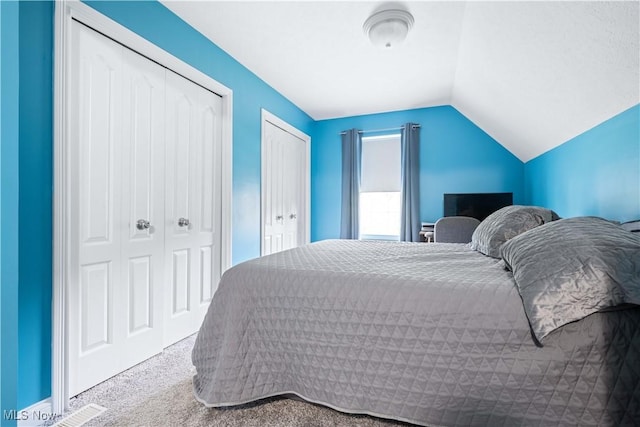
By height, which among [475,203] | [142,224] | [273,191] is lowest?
[142,224]

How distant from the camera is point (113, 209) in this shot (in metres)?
1.77

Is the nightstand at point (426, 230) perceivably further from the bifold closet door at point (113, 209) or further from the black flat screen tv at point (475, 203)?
the bifold closet door at point (113, 209)

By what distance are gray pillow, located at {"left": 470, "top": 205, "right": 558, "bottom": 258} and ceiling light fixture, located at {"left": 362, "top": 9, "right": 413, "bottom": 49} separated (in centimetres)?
159

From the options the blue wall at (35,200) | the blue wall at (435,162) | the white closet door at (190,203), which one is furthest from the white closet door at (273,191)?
the blue wall at (35,200)

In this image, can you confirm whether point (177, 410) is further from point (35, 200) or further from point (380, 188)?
point (380, 188)

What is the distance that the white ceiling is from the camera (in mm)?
1576

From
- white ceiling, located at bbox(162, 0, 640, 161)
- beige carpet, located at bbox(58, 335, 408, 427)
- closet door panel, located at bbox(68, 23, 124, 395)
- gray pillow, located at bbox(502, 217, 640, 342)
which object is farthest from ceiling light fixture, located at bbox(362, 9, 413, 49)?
beige carpet, located at bbox(58, 335, 408, 427)

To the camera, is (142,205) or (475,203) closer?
(142,205)

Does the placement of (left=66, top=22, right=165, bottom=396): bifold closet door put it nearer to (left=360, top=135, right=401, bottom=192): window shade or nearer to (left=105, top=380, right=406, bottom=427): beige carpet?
(left=105, top=380, right=406, bottom=427): beige carpet

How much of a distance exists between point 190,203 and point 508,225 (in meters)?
2.35

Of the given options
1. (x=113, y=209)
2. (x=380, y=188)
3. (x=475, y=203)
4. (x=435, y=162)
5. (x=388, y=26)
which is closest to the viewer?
(x=113, y=209)

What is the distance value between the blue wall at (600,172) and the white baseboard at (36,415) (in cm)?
329

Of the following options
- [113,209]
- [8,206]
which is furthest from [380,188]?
[8,206]

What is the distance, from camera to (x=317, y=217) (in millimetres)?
4738
